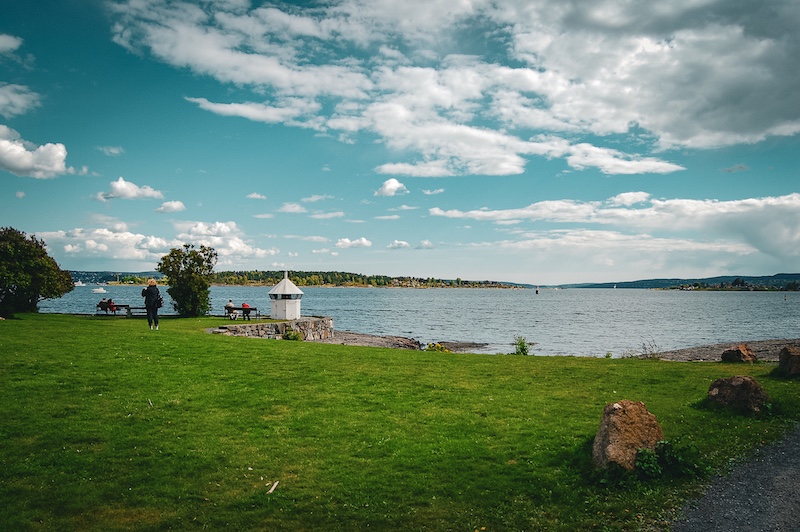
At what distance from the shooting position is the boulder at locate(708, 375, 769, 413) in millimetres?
13219

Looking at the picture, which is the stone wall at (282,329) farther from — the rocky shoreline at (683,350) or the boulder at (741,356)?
the boulder at (741,356)

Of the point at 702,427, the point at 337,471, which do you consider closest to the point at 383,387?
the point at 337,471

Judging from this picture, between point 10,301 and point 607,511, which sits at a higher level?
point 10,301

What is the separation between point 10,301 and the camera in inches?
1459

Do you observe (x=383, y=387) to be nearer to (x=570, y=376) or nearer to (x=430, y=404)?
(x=430, y=404)

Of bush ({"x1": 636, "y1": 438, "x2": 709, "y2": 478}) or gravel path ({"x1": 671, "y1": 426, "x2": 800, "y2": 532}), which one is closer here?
gravel path ({"x1": 671, "y1": 426, "x2": 800, "y2": 532})

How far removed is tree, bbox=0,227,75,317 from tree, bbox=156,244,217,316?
30.7ft

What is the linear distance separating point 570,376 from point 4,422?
17.0m

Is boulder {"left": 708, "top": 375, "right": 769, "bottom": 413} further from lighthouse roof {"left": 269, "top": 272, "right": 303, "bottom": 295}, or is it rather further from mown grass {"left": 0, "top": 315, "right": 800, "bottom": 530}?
lighthouse roof {"left": 269, "top": 272, "right": 303, "bottom": 295}

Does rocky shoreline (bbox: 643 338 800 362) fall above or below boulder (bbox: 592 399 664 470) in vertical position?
below

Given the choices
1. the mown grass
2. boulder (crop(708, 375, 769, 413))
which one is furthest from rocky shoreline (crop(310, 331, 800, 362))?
the mown grass

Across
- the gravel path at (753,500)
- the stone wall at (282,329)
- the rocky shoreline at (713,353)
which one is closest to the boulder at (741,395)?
the gravel path at (753,500)

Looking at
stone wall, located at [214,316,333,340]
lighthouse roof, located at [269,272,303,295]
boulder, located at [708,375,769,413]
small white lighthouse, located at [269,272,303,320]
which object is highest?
lighthouse roof, located at [269,272,303,295]

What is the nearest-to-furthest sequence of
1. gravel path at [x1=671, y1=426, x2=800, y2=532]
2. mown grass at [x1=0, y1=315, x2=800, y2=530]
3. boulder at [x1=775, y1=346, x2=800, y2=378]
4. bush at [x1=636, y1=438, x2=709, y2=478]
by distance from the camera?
1. gravel path at [x1=671, y1=426, x2=800, y2=532]
2. mown grass at [x1=0, y1=315, x2=800, y2=530]
3. bush at [x1=636, y1=438, x2=709, y2=478]
4. boulder at [x1=775, y1=346, x2=800, y2=378]
